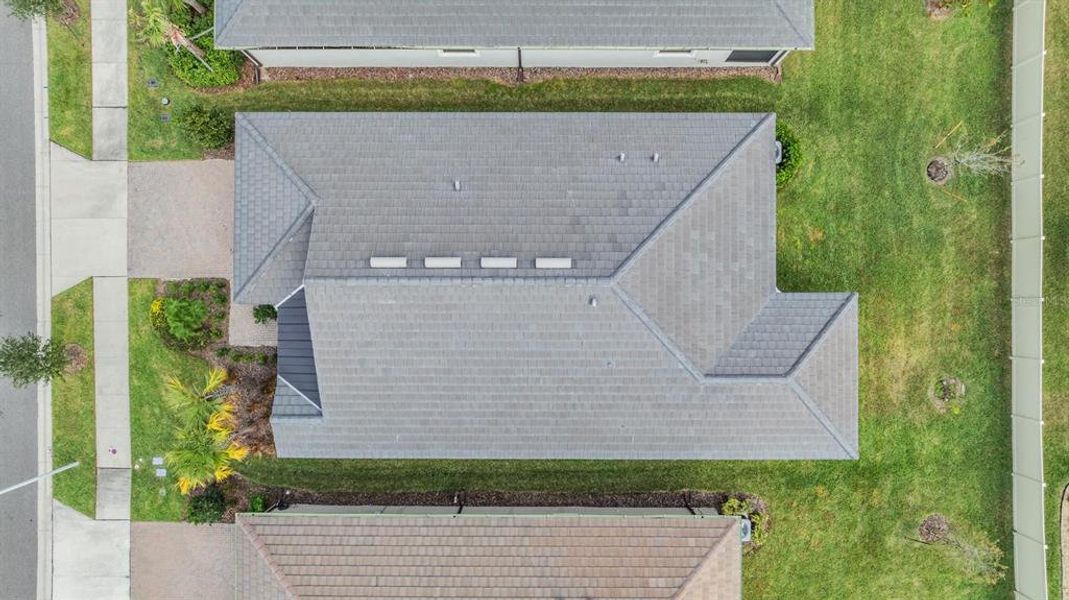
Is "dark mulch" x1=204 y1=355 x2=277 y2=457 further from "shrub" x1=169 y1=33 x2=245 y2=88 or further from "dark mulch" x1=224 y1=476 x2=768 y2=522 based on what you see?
"shrub" x1=169 y1=33 x2=245 y2=88

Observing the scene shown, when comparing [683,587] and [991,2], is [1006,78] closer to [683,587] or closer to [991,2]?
[991,2]

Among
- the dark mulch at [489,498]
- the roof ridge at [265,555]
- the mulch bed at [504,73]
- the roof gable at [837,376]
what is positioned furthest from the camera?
the dark mulch at [489,498]

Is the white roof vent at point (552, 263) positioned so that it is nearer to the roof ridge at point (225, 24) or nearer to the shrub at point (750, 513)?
the shrub at point (750, 513)

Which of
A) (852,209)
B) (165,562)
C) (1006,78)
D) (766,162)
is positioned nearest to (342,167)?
(766,162)

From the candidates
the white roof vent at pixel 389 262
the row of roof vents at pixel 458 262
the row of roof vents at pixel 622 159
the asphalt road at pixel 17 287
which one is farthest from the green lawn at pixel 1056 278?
the asphalt road at pixel 17 287

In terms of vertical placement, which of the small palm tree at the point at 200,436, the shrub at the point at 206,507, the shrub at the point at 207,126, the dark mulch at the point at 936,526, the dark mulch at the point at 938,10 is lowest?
the dark mulch at the point at 936,526
